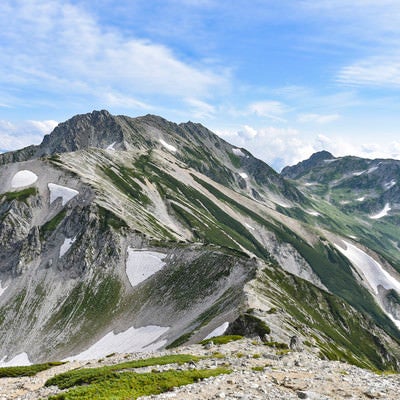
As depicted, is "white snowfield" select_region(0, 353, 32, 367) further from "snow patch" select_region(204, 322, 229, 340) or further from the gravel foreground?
the gravel foreground

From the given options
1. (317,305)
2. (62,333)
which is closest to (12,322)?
(62,333)

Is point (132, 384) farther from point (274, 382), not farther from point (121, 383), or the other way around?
point (274, 382)

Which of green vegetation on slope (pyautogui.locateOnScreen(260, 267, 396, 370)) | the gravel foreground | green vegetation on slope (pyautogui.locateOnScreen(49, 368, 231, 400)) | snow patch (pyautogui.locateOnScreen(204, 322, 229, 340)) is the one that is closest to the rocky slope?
green vegetation on slope (pyautogui.locateOnScreen(260, 267, 396, 370))

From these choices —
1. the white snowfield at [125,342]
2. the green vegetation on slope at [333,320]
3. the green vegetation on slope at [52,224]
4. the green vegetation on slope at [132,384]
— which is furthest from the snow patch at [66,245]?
the green vegetation on slope at [132,384]

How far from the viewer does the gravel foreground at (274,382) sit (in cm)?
2695

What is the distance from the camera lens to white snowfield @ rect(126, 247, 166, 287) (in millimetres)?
153375

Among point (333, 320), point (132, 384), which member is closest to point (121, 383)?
point (132, 384)

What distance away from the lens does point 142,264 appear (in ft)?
523

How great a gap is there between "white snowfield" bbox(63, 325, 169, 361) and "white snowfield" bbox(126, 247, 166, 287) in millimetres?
26980

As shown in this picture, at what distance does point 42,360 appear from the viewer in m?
128

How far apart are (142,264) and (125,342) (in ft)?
139

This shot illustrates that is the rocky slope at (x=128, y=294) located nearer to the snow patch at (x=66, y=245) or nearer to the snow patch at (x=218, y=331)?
the snow patch at (x=66, y=245)

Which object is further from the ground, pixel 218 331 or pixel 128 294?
pixel 128 294

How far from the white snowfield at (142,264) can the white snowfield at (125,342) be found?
27.0 metres
